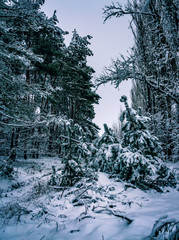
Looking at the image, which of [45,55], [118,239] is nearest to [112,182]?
[118,239]

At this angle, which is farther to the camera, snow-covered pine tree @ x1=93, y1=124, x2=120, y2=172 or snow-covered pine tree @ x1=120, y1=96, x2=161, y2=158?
snow-covered pine tree @ x1=93, y1=124, x2=120, y2=172

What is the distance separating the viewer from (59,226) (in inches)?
78.7

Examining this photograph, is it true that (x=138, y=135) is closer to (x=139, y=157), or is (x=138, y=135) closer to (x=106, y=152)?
(x=139, y=157)

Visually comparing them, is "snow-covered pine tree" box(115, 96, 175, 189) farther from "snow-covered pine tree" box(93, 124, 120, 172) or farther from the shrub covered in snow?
"snow-covered pine tree" box(93, 124, 120, 172)

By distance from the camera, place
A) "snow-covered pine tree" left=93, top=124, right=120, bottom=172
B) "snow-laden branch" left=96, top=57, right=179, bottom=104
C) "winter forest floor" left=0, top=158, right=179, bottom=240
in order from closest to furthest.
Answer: "winter forest floor" left=0, top=158, right=179, bottom=240, "snow-laden branch" left=96, top=57, right=179, bottom=104, "snow-covered pine tree" left=93, top=124, right=120, bottom=172

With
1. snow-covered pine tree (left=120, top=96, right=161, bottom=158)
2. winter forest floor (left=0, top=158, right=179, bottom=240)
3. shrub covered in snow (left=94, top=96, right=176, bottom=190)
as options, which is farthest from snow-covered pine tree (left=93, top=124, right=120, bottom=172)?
winter forest floor (left=0, top=158, right=179, bottom=240)

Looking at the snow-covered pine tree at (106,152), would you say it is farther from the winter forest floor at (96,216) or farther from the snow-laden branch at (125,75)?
the snow-laden branch at (125,75)

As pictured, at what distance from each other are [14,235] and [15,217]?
2.22 feet

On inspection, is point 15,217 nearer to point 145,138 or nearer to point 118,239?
point 118,239

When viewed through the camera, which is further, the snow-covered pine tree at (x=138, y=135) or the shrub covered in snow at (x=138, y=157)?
the snow-covered pine tree at (x=138, y=135)

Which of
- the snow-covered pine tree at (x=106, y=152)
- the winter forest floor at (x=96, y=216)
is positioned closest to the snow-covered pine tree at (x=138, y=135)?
the snow-covered pine tree at (x=106, y=152)

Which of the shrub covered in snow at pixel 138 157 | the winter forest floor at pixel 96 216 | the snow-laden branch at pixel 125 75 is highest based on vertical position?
the snow-laden branch at pixel 125 75

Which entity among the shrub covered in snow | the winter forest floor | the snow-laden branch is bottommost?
the winter forest floor

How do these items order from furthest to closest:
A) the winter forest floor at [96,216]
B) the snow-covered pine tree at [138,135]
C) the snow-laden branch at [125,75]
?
the snow-covered pine tree at [138,135] < the snow-laden branch at [125,75] < the winter forest floor at [96,216]
